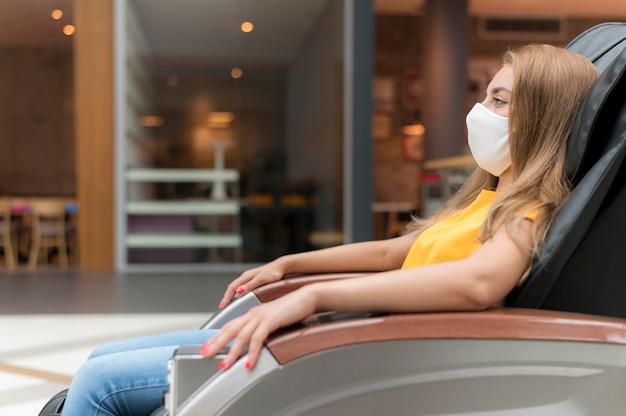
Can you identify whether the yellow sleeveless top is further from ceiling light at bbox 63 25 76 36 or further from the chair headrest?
ceiling light at bbox 63 25 76 36

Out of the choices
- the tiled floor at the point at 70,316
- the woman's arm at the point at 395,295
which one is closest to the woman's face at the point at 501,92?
the woman's arm at the point at 395,295

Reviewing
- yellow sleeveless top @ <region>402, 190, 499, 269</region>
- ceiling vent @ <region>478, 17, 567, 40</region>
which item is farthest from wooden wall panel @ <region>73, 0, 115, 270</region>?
ceiling vent @ <region>478, 17, 567, 40</region>

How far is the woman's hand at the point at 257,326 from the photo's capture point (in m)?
0.97

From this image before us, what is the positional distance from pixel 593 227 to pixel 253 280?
717mm

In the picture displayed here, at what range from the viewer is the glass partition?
6.34 metres

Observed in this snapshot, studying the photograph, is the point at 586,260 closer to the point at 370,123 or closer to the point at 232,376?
the point at 232,376

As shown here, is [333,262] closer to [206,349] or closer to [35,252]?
[206,349]

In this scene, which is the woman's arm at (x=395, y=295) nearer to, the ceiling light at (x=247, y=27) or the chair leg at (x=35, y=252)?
the ceiling light at (x=247, y=27)

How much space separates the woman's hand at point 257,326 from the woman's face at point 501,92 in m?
0.58

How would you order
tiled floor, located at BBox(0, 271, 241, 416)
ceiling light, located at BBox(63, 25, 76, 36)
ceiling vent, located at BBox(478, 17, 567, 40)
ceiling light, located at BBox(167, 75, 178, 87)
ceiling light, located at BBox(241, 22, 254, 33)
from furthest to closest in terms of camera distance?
ceiling vent, located at BBox(478, 17, 567, 40) < ceiling light, located at BBox(63, 25, 76, 36) < ceiling light, located at BBox(241, 22, 254, 33) < ceiling light, located at BBox(167, 75, 178, 87) < tiled floor, located at BBox(0, 271, 241, 416)

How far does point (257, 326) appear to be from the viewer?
995 millimetres

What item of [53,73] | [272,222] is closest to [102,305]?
[272,222]

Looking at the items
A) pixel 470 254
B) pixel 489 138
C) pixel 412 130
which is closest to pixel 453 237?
pixel 470 254

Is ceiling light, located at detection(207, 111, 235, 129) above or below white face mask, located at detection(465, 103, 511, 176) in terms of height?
above
